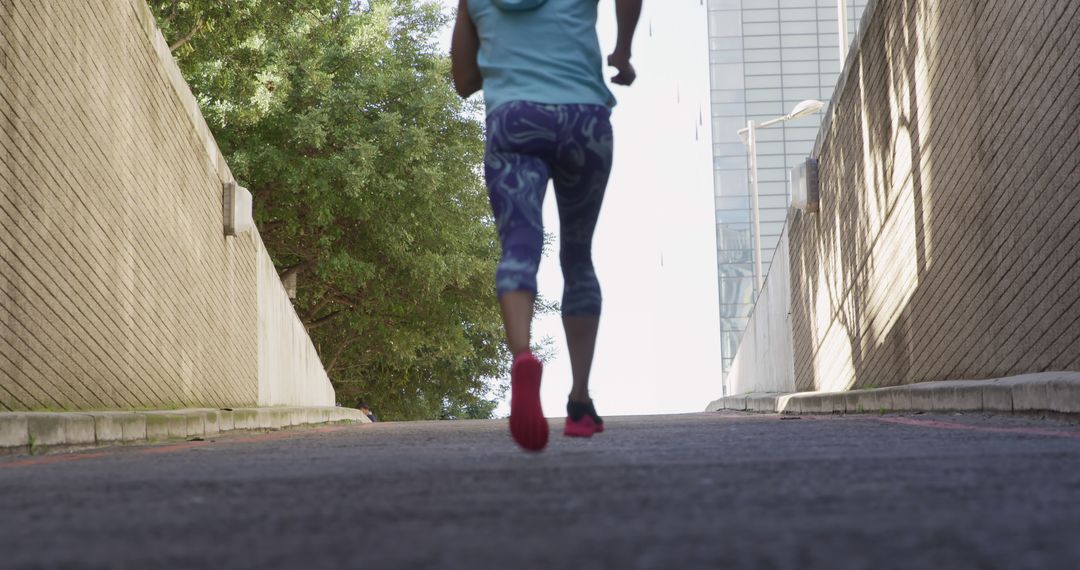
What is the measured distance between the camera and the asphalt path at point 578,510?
1724mm

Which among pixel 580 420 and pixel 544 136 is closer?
pixel 544 136

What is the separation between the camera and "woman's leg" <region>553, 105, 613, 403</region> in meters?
4.51

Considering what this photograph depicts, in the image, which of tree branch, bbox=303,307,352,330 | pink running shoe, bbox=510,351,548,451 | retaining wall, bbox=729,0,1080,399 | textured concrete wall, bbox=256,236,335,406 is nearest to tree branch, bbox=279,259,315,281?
tree branch, bbox=303,307,352,330

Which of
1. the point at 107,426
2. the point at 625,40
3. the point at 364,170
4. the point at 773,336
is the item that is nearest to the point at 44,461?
the point at 107,426

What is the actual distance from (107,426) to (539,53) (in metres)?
3.69

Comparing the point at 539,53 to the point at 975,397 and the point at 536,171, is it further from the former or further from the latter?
the point at 975,397

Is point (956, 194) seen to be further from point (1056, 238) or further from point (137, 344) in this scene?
point (137, 344)

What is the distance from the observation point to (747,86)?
5231cm

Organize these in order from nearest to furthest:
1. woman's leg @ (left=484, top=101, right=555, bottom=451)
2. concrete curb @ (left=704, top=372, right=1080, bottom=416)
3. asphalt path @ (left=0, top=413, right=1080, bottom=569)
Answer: asphalt path @ (left=0, top=413, right=1080, bottom=569)
woman's leg @ (left=484, top=101, right=555, bottom=451)
concrete curb @ (left=704, top=372, right=1080, bottom=416)

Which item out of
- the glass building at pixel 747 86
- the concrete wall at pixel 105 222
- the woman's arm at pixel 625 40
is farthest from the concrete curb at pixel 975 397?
the glass building at pixel 747 86

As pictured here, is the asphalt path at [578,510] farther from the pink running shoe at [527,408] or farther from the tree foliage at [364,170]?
the tree foliage at [364,170]

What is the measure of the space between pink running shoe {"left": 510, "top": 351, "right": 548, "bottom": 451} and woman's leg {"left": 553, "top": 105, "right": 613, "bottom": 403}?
2.74 feet

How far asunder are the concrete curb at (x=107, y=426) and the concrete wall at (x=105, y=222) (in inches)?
12.9

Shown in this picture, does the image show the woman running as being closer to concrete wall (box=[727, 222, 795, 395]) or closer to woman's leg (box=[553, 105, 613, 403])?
woman's leg (box=[553, 105, 613, 403])
